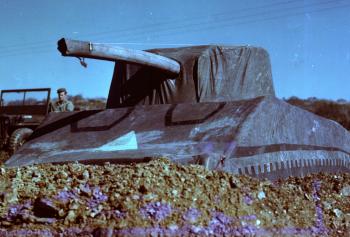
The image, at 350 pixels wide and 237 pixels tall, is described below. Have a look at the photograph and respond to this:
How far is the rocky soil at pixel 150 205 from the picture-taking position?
3012 mm

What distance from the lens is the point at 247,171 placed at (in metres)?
4.52

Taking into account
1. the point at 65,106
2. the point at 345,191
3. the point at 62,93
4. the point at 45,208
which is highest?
the point at 62,93

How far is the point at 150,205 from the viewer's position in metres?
3.09

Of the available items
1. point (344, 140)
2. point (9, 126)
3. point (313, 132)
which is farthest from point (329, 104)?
point (313, 132)

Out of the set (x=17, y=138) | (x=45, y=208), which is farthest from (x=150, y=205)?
(x=17, y=138)

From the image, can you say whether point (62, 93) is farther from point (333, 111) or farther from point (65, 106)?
point (333, 111)

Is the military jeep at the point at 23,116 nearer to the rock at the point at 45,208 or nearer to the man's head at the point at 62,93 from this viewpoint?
the man's head at the point at 62,93

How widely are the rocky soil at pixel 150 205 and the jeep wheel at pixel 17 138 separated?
958 cm

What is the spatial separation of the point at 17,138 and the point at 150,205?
35.5 feet

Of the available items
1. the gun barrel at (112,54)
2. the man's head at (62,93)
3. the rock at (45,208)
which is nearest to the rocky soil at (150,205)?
the rock at (45,208)

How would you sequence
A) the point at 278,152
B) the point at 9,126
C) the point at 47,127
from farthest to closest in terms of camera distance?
the point at 9,126, the point at 47,127, the point at 278,152

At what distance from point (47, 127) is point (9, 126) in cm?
862

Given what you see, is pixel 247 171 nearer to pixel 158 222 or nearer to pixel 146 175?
pixel 146 175

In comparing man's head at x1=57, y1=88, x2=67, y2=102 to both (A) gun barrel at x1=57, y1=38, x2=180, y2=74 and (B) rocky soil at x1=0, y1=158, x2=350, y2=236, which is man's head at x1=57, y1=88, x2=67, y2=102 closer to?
(A) gun barrel at x1=57, y1=38, x2=180, y2=74
